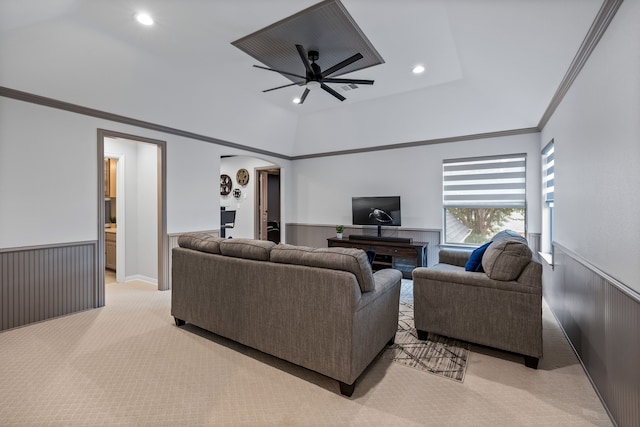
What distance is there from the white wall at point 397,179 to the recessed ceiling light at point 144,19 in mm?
3982

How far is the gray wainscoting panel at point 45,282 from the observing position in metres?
2.91

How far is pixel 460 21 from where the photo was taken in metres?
2.57

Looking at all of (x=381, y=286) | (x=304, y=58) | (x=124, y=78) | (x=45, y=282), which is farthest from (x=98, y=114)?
(x=381, y=286)

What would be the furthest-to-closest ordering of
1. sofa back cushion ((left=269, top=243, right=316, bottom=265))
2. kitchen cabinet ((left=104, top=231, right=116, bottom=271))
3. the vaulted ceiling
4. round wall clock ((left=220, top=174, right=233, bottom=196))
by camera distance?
1. round wall clock ((left=220, top=174, right=233, bottom=196))
2. kitchen cabinet ((left=104, top=231, right=116, bottom=271))
3. the vaulted ceiling
4. sofa back cushion ((left=269, top=243, right=316, bottom=265))

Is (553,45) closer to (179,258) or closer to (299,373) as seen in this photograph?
(299,373)

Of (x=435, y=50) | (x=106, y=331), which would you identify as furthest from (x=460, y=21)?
(x=106, y=331)

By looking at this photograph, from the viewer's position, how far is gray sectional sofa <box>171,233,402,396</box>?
1895mm

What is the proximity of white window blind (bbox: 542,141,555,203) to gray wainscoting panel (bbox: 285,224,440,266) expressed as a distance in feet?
5.32

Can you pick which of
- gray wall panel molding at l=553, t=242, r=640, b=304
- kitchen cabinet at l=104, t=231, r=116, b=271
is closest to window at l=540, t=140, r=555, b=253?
gray wall panel molding at l=553, t=242, r=640, b=304

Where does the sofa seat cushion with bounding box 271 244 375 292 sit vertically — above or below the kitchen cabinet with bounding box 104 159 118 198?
below

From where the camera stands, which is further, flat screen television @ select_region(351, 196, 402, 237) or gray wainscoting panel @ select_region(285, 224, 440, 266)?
flat screen television @ select_region(351, 196, 402, 237)

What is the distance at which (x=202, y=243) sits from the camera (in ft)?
9.00

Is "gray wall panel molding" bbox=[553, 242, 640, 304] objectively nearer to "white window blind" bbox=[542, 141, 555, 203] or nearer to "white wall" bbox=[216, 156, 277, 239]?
"white window blind" bbox=[542, 141, 555, 203]

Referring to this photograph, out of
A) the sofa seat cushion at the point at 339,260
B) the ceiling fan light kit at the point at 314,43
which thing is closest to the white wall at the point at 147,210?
the ceiling fan light kit at the point at 314,43
